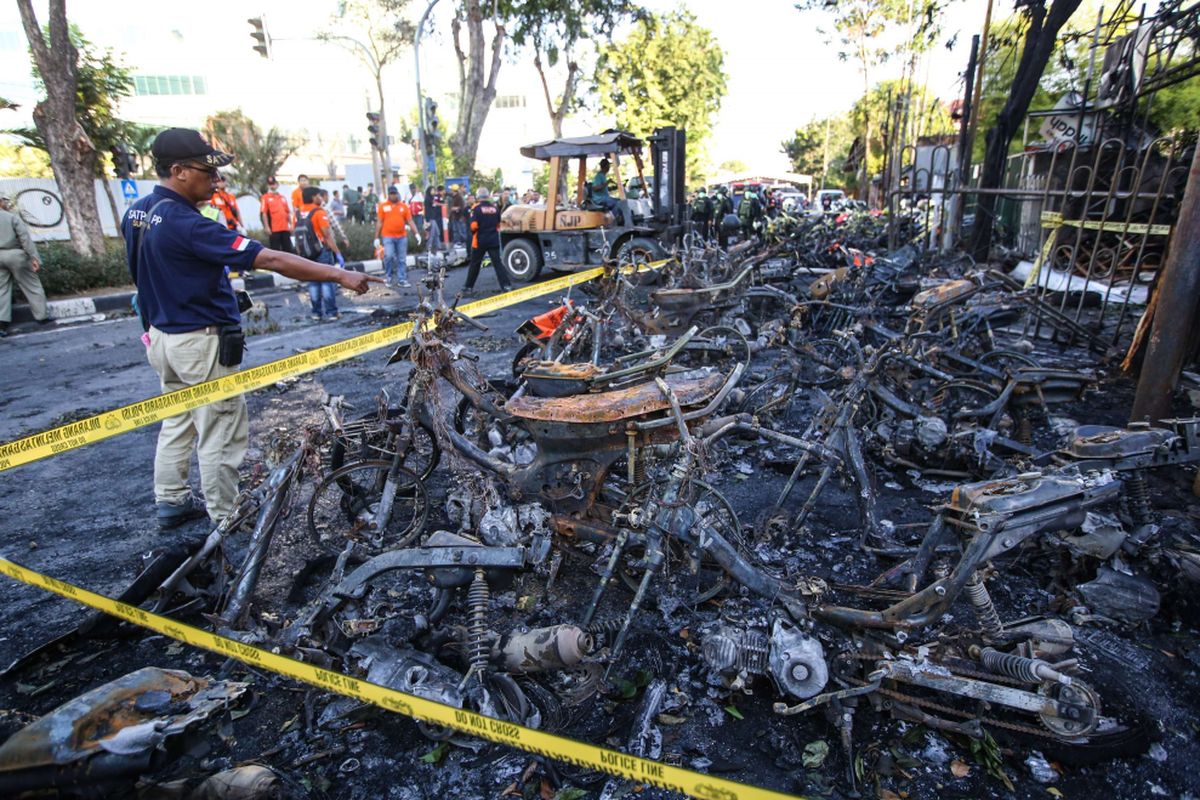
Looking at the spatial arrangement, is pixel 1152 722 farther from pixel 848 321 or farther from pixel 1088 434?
pixel 848 321

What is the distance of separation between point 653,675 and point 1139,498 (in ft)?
8.99

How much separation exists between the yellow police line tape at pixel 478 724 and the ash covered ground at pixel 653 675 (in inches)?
13.0

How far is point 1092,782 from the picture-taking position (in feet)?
7.38

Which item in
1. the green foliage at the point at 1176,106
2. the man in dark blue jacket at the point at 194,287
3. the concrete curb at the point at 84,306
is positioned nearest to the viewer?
the man in dark blue jacket at the point at 194,287

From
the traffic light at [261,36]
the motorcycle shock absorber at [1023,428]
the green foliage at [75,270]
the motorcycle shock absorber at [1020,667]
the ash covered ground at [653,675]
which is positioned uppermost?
the traffic light at [261,36]

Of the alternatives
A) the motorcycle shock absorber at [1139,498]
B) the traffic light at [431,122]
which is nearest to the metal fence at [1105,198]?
the motorcycle shock absorber at [1139,498]

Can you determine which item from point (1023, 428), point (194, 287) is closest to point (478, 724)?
point (194, 287)

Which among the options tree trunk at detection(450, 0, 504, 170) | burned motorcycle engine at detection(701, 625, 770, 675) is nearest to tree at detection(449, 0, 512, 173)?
tree trunk at detection(450, 0, 504, 170)

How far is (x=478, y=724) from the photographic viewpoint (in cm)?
190

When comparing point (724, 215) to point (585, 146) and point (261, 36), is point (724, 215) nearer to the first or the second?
point (585, 146)

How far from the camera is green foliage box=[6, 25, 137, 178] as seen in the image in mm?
13703

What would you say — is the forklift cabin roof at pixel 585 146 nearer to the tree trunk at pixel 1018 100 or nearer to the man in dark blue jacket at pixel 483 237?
the man in dark blue jacket at pixel 483 237

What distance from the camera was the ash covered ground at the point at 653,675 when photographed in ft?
7.56

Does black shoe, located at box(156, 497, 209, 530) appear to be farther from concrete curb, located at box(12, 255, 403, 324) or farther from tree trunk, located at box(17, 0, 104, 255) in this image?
tree trunk, located at box(17, 0, 104, 255)
